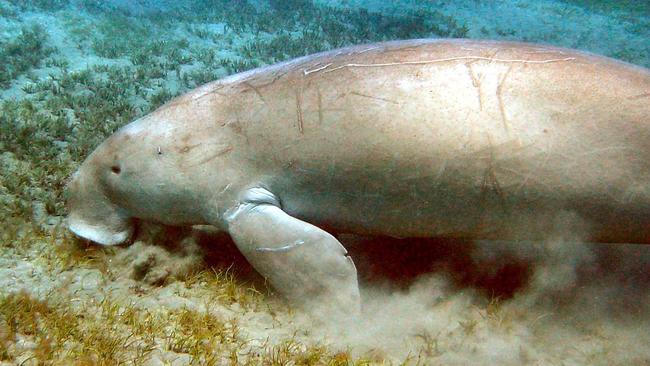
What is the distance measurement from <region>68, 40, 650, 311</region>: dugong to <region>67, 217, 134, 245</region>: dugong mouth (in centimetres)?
44

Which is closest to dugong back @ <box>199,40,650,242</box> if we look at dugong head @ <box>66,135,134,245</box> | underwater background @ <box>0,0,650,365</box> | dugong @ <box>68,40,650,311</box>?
dugong @ <box>68,40,650,311</box>

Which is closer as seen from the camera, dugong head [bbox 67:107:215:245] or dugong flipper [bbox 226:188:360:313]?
dugong flipper [bbox 226:188:360:313]

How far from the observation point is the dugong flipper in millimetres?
2953

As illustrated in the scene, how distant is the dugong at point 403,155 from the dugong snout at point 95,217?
384mm

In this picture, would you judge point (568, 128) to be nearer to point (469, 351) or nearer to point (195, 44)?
point (469, 351)

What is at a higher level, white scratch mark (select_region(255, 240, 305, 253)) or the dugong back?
the dugong back

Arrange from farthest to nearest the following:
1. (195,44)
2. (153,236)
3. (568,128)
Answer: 1. (195,44)
2. (153,236)
3. (568,128)

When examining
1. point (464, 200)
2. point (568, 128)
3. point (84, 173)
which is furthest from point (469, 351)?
point (84, 173)

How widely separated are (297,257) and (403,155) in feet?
3.13

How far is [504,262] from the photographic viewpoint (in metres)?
3.60

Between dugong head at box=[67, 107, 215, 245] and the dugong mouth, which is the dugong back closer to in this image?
dugong head at box=[67, 107, 215, 245]

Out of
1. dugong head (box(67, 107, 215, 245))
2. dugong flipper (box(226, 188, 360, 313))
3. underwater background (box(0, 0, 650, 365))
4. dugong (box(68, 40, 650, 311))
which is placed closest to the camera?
underwater background (box(0, 0, 650, 365))

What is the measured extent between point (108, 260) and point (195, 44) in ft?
32.6

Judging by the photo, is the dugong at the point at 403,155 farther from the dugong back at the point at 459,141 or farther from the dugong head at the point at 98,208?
the dugong head at the point at 98,208
